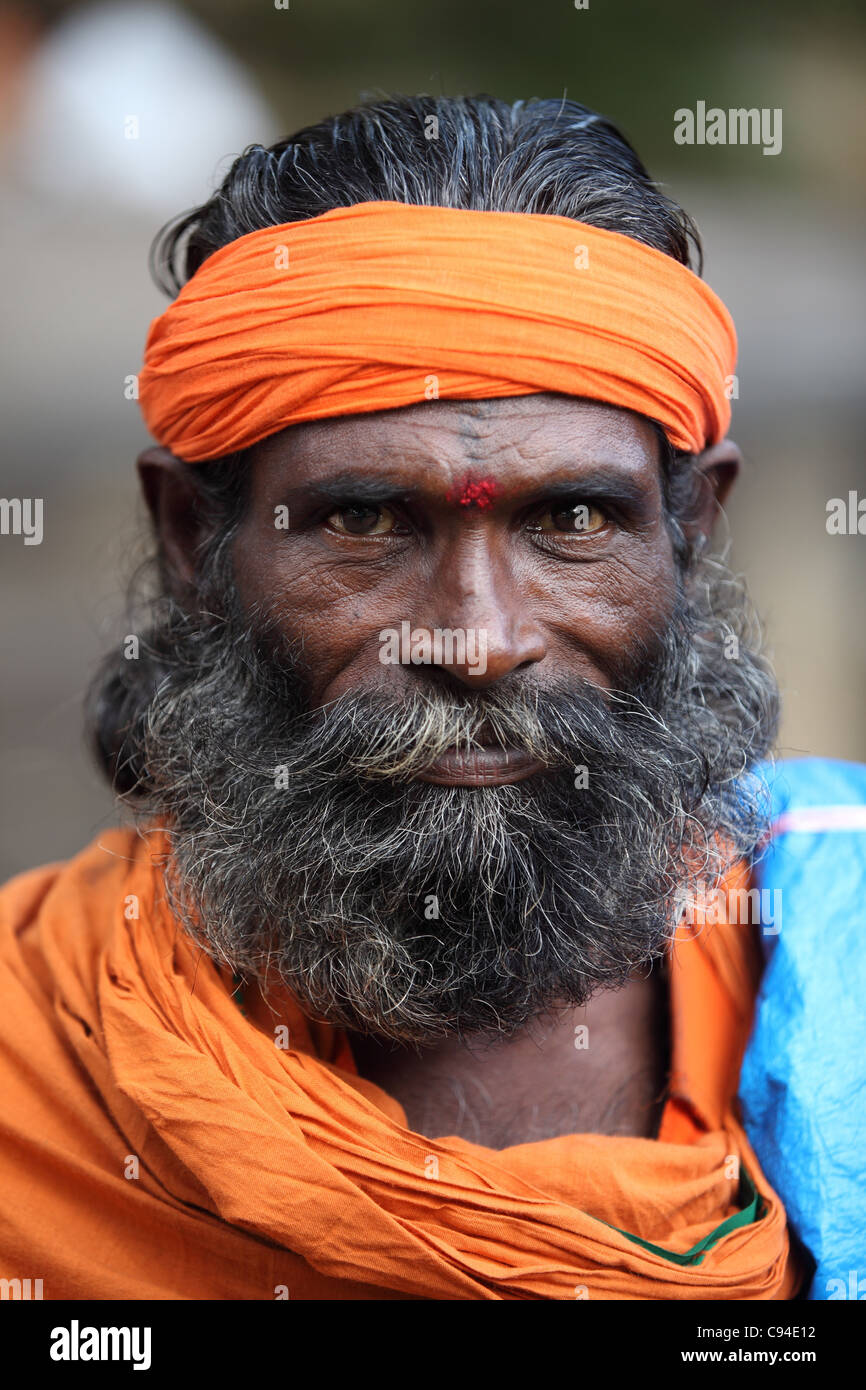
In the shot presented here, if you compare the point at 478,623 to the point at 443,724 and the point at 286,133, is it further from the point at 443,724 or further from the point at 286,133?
the point at 286,133

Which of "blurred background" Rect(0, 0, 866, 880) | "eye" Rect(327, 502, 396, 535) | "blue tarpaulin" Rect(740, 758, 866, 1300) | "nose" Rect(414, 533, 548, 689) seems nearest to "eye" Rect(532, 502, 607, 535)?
"nose" Rect(414, 533, 548, 689)

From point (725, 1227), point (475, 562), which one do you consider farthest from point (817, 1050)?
point (475, 562)

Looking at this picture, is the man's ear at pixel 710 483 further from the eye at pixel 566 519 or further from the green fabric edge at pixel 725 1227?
the green fabric edge at pixel 725 1227

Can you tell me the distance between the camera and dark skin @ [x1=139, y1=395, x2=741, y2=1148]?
5.99 ft

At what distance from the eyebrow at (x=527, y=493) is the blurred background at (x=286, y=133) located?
2829 millimetres

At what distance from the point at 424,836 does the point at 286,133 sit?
4443 millimetres

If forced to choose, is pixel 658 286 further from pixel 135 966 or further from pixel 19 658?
pixel 19 658

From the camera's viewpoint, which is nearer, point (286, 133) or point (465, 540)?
point (465, 540)

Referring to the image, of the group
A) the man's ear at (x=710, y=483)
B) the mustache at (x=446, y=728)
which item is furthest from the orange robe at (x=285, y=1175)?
the man's ear at (x=710, y=483)

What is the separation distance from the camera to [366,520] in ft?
6.29

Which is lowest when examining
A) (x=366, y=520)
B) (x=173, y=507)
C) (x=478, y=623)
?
(x=478, y=623)

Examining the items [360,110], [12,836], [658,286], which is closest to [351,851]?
[658,286]

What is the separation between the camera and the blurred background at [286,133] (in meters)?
4.85

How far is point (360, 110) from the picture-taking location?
2.22m
